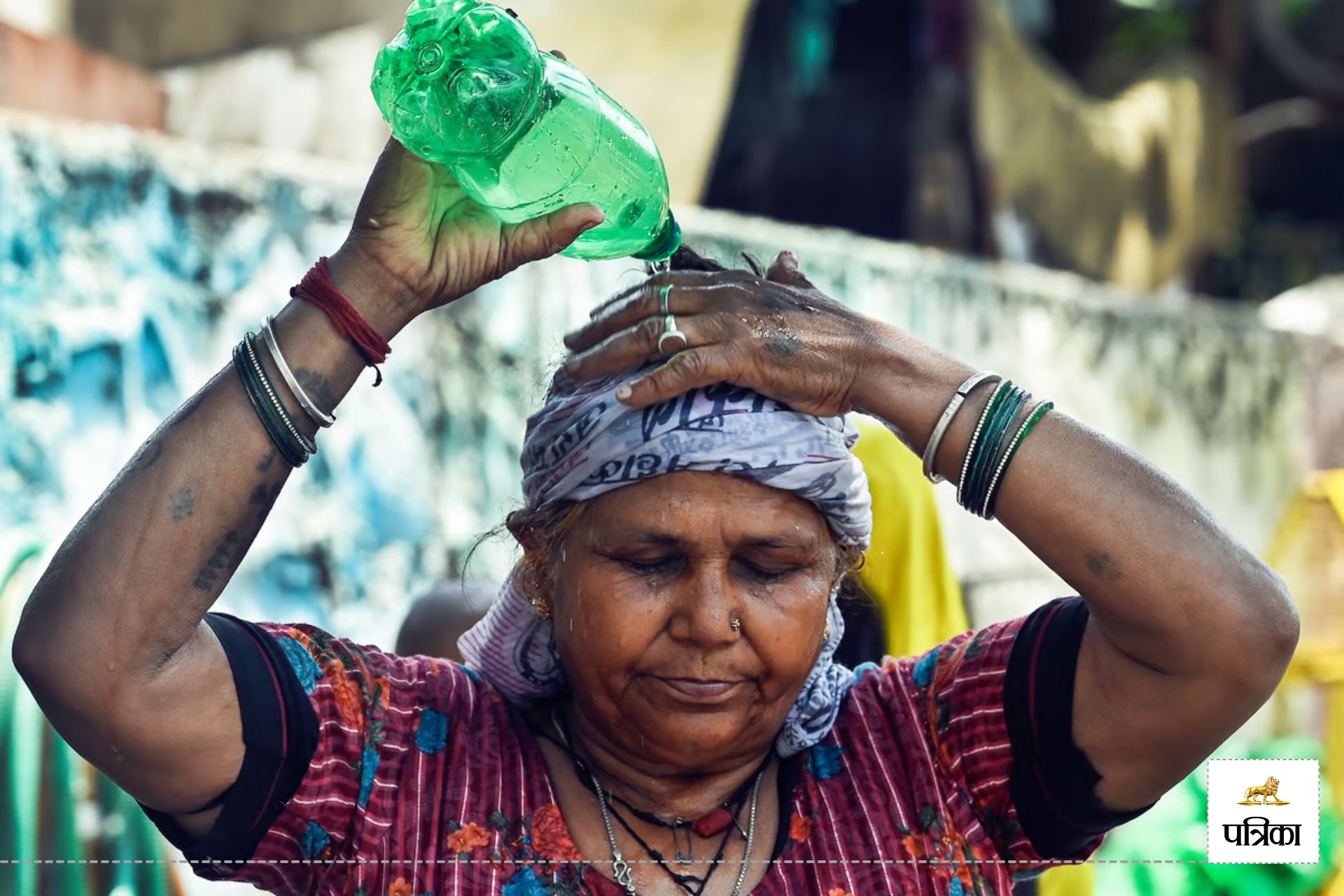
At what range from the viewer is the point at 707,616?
1.73 meters

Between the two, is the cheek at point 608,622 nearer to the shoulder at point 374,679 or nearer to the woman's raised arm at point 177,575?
the shoulder at point 374,679

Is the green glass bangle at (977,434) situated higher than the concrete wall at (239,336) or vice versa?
the concrete wall at (239,336)

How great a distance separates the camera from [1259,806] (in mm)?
2020

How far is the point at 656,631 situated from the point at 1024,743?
1.70ft

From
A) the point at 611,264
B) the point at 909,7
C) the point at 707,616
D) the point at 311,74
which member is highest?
the point at 909,7

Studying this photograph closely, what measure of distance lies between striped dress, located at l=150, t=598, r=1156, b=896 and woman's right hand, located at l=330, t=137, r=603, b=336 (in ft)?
1.57

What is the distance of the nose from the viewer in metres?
1.73

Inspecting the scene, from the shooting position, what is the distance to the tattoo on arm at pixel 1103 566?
1.73m

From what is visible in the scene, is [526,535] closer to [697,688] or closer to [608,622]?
[608,622]

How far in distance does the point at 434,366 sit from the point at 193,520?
2.26 metres

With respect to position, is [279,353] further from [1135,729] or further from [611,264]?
[611,264]

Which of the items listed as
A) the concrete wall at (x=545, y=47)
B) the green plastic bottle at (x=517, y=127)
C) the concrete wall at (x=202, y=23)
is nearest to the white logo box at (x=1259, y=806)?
the green plastic bottle at (x=517, y=127)

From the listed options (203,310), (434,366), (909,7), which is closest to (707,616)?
(203,310)

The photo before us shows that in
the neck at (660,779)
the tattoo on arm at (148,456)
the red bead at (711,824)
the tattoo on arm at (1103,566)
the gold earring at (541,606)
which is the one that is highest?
the tattoo on arm at (148,456)
